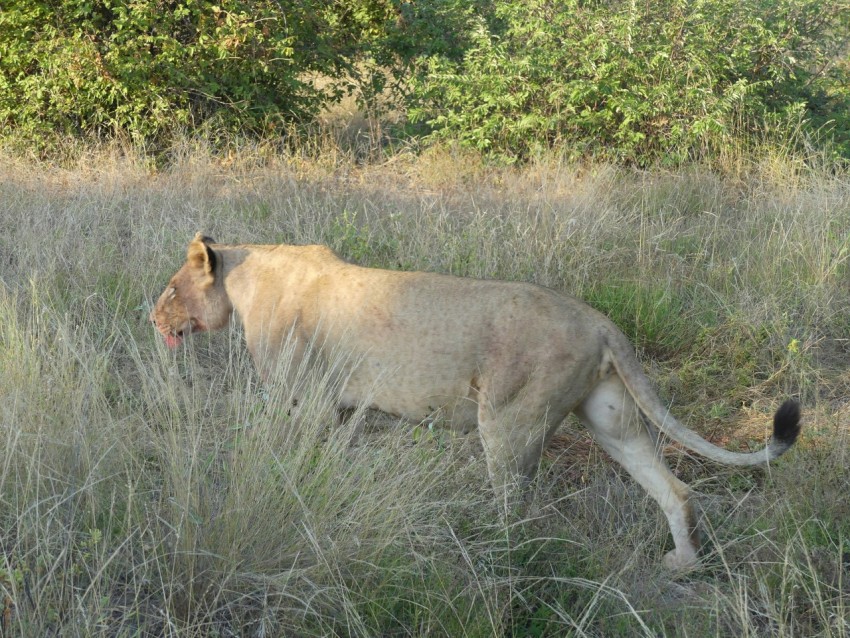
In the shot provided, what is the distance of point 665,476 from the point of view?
14.7 ft

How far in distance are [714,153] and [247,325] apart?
21.0ft

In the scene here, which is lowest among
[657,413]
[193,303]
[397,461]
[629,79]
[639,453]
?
[639,453]

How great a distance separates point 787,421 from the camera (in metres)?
3.93

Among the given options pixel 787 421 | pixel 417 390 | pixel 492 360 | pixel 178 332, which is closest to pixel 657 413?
pixel 787 421

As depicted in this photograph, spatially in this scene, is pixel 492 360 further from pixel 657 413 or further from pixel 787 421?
pixel 787 421

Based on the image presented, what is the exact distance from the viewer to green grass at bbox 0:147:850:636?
3.30 m

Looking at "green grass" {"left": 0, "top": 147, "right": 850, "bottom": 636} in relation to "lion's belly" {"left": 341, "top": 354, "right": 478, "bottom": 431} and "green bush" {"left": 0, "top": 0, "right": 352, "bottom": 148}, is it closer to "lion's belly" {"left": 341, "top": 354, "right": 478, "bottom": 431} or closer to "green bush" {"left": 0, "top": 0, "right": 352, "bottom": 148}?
"lion's belly" {"left": 341, "top": 354, "right": 478, "bottom": 431}

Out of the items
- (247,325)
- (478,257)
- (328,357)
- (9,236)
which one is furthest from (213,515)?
(9,236)

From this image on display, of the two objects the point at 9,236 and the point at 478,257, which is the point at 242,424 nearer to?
the point at 478,257

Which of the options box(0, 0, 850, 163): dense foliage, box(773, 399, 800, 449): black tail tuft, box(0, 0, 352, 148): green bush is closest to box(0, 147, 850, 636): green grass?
box(773, 399, 800, 449): black tail tuft

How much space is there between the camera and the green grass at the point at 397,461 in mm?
3297

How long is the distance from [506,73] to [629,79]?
4.10 ft

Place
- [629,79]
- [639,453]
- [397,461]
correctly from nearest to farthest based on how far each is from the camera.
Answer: [397,461]
[639,453]
[629,79]

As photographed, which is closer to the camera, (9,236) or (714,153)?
(9,236)
